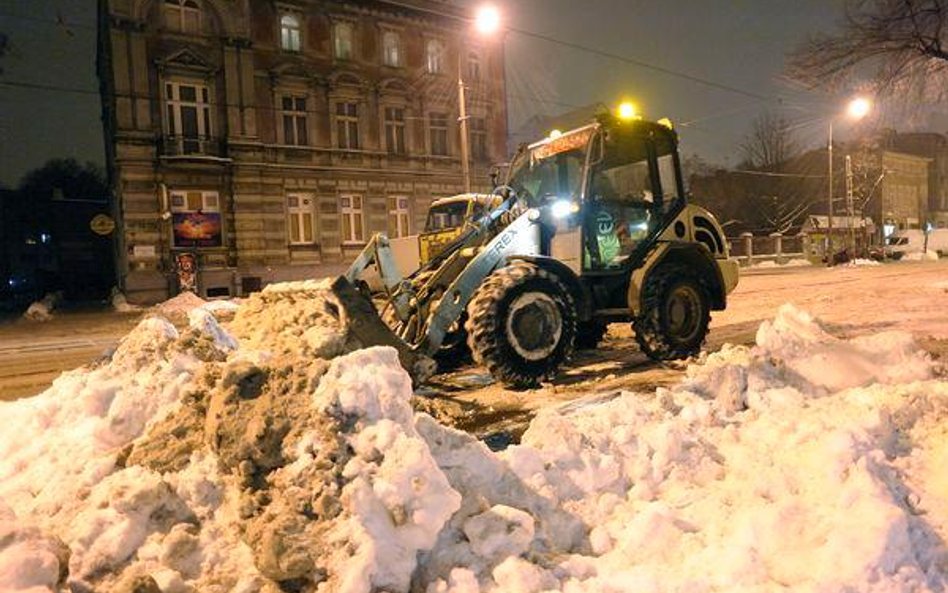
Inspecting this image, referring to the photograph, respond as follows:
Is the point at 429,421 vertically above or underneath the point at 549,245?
underneath

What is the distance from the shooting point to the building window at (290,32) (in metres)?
26.9

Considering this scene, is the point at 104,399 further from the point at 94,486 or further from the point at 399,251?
the point at 399,251

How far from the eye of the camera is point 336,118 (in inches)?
1112

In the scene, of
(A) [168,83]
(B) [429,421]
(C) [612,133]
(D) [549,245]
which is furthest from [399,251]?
(A) [168,83]

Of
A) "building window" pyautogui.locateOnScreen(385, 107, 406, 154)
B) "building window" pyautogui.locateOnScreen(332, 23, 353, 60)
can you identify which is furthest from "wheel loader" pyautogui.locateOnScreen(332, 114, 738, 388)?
"building window" pyautogui.locateOnScreen(332, 23, 353, 60)

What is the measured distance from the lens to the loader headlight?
286 inches

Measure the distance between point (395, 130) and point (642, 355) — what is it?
23862 mm

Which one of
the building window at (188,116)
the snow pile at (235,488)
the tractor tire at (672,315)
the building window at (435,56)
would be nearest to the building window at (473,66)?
the building window at (435,56)

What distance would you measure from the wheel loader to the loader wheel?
11 mm

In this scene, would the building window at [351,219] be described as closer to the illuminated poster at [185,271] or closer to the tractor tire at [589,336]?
the illuminated poster at [185,271]

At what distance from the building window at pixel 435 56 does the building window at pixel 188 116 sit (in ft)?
34.2

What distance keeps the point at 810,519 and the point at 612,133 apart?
5398mm

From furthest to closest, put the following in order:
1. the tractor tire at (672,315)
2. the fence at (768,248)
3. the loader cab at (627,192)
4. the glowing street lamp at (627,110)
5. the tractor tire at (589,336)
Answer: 1. the fence at (768,248)
2. the tractor tire at (589,336)
3. the glowing street lamp at (627,110)
4. the tractor tire at (672,315)
5. the loader cab at (627,192)

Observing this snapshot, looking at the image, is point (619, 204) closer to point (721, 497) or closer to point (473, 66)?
point (721, 497)
